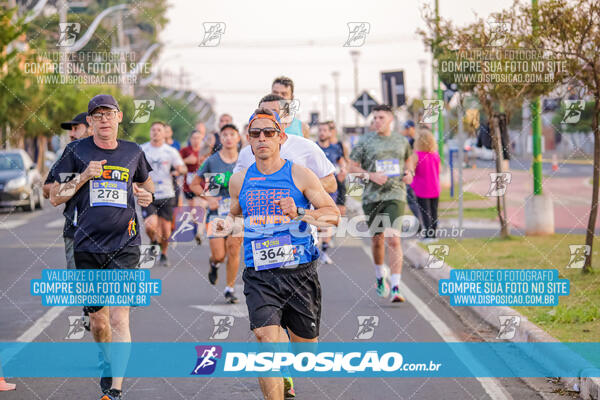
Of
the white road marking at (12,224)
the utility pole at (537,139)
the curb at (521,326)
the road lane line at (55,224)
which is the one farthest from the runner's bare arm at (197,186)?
the white road marking at (12,224)

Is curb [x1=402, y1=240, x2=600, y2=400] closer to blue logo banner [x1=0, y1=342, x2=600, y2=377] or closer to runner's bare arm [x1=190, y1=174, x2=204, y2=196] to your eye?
blue logo banner [x1=0, y1=342, x2=600, y2=377]

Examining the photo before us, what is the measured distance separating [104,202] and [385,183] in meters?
4.96

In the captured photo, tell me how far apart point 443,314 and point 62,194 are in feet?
15.9

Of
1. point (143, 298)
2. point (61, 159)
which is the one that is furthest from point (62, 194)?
point (143, 298)

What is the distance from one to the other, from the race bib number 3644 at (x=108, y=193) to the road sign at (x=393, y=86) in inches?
465

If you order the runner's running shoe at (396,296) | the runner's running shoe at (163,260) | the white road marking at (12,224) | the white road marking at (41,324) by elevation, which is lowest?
Answer: the white road marking at (12,224)

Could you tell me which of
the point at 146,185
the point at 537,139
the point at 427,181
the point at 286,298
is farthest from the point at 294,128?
the point at 537,139

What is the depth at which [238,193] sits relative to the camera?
6348 mm

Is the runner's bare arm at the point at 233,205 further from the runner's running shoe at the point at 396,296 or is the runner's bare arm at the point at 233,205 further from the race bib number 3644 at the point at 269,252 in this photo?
the runner's running shoe at the point at 396,296

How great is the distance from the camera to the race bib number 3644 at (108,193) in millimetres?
7020

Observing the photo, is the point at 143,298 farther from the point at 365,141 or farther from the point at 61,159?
the point at 61,159

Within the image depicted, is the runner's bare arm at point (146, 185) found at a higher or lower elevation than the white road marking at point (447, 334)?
higher

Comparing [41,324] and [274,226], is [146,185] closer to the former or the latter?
[274,226]

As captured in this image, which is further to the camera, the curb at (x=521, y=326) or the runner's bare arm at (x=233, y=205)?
the curb at (x=521, y=326)
